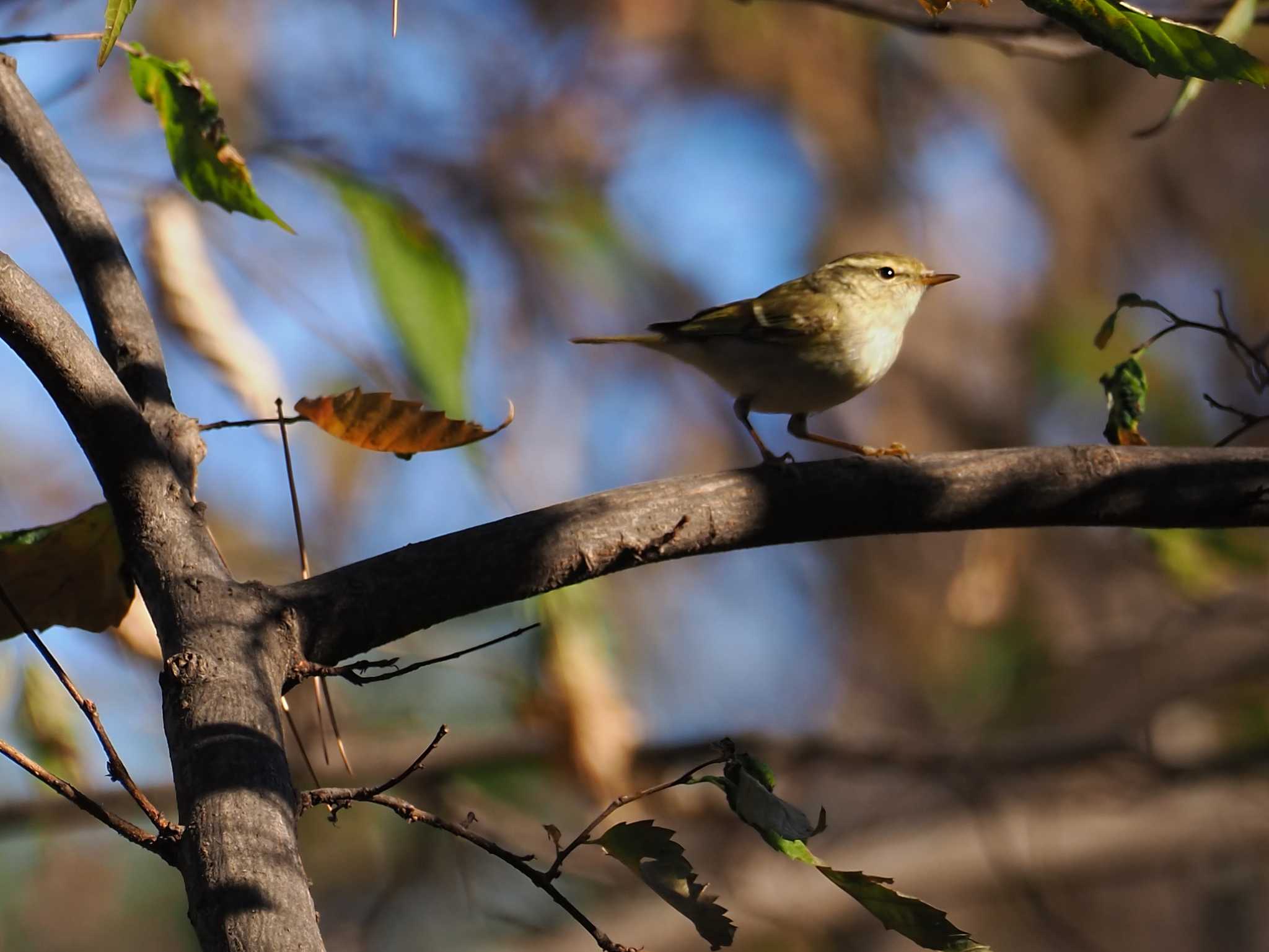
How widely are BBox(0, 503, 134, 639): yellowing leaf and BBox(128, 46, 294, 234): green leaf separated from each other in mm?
634

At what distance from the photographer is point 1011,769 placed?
560 centimetres

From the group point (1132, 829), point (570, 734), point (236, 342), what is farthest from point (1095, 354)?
point (236, 342)

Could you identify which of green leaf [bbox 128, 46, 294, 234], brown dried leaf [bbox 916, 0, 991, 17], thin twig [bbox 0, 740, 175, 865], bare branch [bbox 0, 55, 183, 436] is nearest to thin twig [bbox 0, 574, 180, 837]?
thin twig [bbox 0, 740, 175, 865]

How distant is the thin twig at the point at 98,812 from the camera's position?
3.62ft

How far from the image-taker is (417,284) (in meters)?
2.46

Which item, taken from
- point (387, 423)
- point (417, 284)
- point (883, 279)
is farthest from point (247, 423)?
point (883, 279)

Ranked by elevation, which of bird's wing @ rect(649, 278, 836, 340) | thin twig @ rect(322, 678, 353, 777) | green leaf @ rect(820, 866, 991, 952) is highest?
bird's wing @ rect(649, 278, 836, 340)

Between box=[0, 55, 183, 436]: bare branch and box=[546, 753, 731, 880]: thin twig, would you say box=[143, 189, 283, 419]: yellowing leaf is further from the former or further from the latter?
box=[546, 753, 731, 880]: thin twig

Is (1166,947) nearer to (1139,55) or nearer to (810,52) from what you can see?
(810,52)

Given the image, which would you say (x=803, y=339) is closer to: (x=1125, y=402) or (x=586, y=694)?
(x=586, y=694)

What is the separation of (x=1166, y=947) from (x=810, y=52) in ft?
21.6

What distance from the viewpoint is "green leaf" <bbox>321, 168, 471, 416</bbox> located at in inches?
93.9

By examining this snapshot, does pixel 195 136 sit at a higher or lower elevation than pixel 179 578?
higher

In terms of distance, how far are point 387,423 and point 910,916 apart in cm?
88
